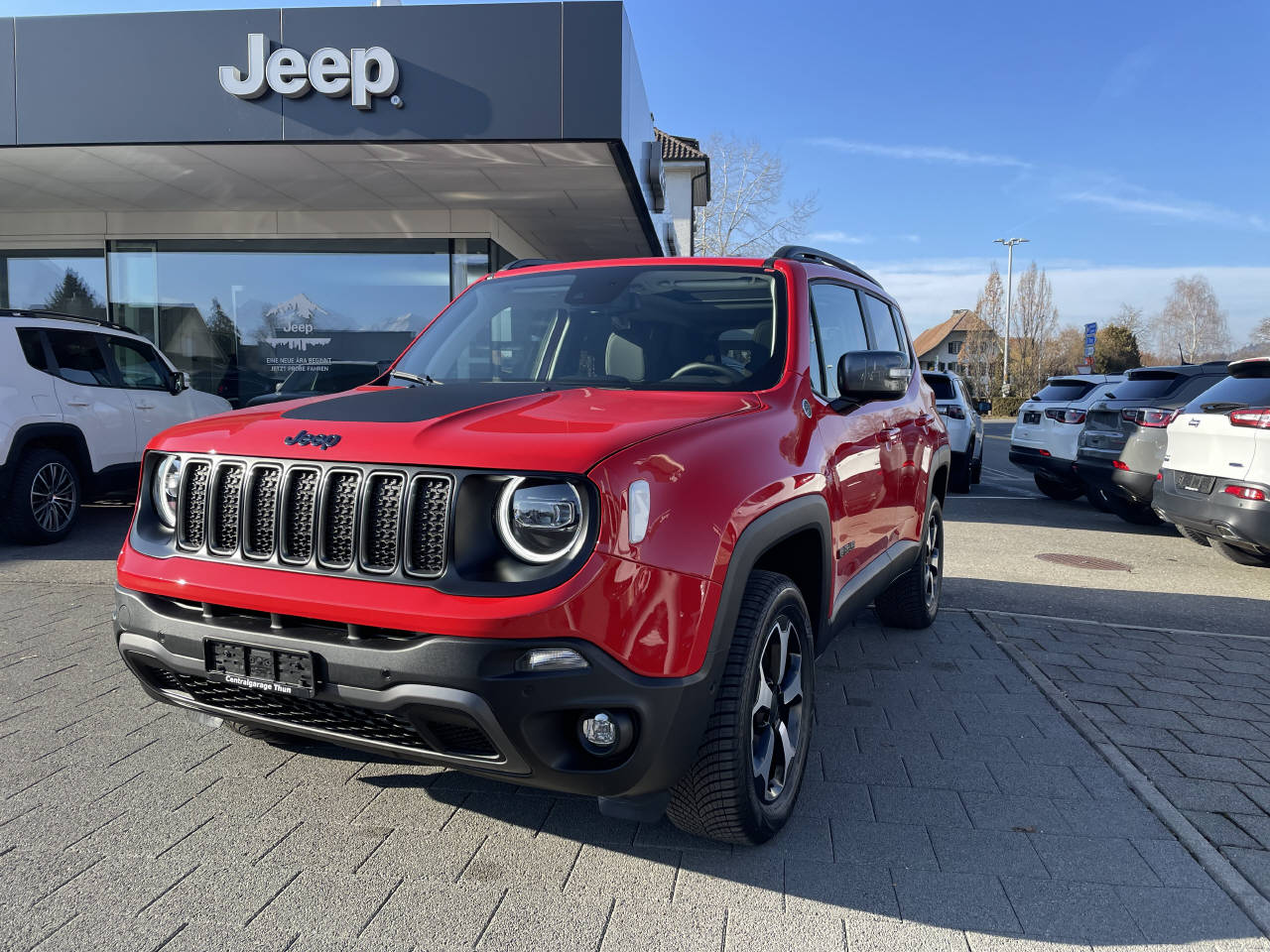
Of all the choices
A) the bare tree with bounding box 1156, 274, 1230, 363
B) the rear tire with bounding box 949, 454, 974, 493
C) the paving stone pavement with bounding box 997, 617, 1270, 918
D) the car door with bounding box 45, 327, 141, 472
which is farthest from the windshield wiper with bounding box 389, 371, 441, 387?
the bare tree with bounding box 1156, 274, 1230, 363

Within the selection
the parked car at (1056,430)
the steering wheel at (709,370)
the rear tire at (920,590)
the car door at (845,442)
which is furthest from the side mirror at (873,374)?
the parked car at (1056,430)

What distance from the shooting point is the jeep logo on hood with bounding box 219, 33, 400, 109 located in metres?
9.56

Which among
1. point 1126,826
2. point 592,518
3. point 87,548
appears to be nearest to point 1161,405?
point 1126,826

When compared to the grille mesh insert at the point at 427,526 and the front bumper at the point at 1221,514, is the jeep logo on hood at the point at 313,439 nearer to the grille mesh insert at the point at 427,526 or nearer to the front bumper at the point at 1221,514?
the grille mesh insert at the point at 427,526

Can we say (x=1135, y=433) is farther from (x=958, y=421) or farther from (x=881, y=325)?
(x=881, y=325)

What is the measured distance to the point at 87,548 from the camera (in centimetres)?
775

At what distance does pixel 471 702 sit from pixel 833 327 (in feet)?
7.85

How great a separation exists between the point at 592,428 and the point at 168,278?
49.3 feet

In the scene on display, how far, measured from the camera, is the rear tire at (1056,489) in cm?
1279

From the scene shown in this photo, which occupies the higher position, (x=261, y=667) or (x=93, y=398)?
(x=93, y=398)

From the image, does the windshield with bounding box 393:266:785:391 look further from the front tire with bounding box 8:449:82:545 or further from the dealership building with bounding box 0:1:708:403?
the dealership building with bounding box 0:1:708:403

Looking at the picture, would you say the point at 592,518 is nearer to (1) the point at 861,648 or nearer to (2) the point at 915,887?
(2) the point at 915,887

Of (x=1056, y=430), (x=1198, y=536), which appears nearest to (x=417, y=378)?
(x=1198, y=536)

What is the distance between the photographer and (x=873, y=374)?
341 centimetres
